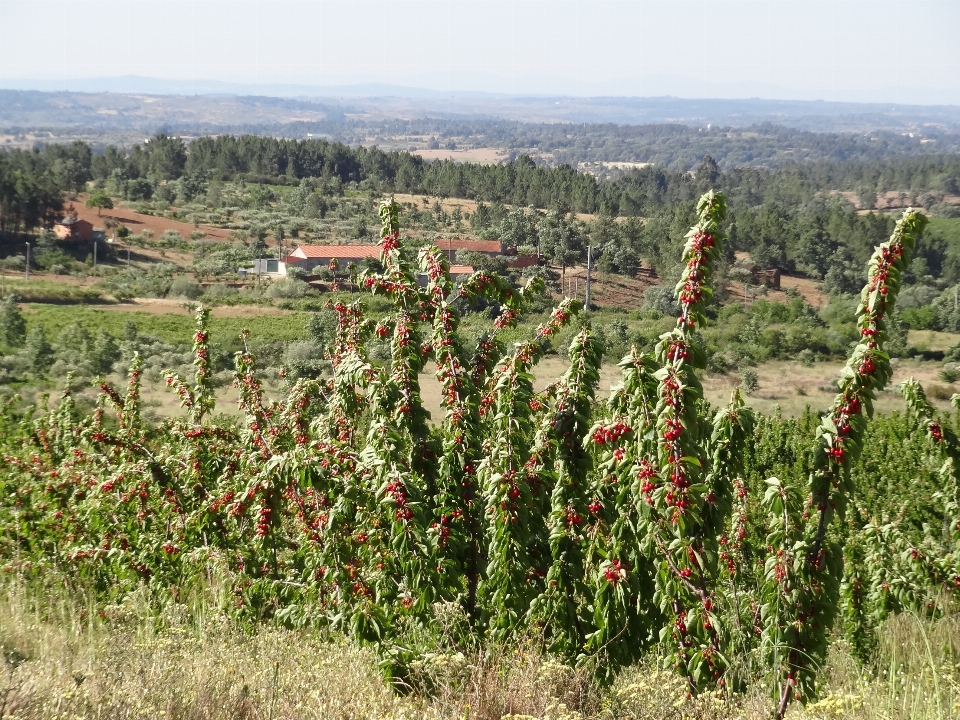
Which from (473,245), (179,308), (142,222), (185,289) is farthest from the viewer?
(142,222)

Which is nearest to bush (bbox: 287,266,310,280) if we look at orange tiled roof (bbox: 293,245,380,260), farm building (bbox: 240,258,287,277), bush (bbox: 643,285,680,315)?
farm building (bbox: 240,258,287,277)

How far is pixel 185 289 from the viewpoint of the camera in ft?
147

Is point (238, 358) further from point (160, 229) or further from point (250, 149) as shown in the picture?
point (250, 149)

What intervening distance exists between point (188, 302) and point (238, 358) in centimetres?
3810

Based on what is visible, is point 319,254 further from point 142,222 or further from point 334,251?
point 142,222

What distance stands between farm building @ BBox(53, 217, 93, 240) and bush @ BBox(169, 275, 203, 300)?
11.7 m

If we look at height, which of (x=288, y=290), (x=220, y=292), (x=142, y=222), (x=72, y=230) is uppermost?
(x=142, y=222)

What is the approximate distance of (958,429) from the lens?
758 inches

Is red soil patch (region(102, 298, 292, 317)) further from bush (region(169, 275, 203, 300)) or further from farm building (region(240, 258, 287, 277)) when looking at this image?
farm building (region(240, 258, 287, 277))

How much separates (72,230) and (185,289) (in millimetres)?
13240

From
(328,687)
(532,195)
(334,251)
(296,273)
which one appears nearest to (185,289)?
(296,273)

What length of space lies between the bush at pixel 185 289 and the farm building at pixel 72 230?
1166 centimetres

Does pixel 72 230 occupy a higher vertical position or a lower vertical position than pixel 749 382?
higher

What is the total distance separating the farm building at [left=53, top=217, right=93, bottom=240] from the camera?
5244cm
